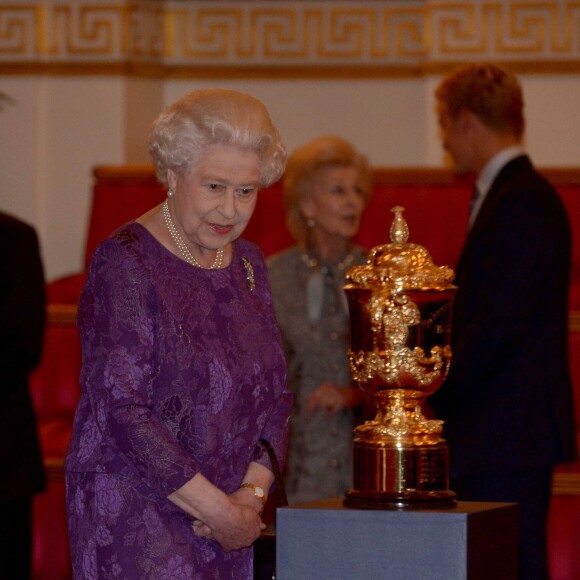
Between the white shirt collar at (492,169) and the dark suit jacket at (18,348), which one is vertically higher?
the white shirt collar at (492,169)

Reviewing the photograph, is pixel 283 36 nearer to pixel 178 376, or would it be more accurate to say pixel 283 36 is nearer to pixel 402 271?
pixel 178 376

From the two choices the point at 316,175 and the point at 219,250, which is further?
the point at 316,175

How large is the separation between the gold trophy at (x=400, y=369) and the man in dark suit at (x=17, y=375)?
181cm

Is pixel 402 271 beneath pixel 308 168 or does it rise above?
beneath

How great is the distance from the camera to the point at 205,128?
2.59 m

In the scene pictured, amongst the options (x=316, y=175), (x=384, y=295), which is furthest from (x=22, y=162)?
(x=384, y=295)

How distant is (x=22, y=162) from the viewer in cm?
663

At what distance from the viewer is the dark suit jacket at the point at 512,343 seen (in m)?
3.58

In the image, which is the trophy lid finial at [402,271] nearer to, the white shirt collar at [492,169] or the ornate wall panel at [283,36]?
the white shirt collar at [492,169]

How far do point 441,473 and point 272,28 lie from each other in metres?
4.86

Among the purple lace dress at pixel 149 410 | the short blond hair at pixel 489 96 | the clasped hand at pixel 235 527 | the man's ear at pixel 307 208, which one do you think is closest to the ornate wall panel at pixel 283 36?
the man's ear at pixel 307 208

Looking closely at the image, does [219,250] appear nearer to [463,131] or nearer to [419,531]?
[419,531]

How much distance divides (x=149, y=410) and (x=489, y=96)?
173 cm

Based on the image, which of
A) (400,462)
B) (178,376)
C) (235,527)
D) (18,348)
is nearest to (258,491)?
(235,527)
